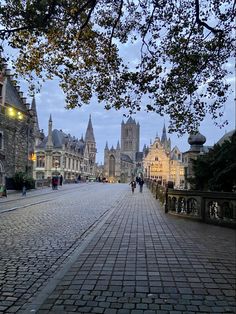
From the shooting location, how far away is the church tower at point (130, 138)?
16000cm

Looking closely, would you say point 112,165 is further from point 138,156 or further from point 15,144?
point 15,144

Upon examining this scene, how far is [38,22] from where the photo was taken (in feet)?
22.5

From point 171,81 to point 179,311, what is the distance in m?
6.34

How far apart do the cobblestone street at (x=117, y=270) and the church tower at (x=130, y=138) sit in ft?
489

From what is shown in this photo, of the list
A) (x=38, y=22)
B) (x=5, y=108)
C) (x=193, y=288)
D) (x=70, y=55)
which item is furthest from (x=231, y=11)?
(x=5, y=108)

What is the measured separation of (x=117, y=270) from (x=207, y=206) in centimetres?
772

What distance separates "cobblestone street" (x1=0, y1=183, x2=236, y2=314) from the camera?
189 inches

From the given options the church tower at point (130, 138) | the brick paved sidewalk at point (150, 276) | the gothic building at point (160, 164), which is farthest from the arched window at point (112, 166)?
the brick paved sidewalk at point (150, 276)

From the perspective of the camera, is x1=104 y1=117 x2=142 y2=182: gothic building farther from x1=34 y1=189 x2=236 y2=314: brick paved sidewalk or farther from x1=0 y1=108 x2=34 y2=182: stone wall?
x1=34 y1=189 x2=236 y2=314: brick paved sidewalk

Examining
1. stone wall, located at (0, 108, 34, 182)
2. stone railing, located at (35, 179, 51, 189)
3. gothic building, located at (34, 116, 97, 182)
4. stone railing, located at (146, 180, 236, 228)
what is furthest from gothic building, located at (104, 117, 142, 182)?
stone railing, located at (146, 180, 236, 228)

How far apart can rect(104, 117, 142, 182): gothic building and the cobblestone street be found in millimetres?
125310

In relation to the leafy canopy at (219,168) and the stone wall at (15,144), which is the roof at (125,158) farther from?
the leafy canopy at (219,168)

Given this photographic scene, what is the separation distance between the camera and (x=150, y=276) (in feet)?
20.0

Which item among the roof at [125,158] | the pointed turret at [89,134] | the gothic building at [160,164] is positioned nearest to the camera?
the gothic building at [160,164]
